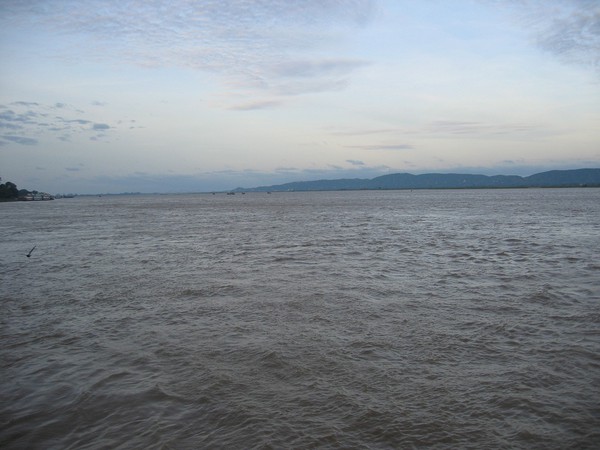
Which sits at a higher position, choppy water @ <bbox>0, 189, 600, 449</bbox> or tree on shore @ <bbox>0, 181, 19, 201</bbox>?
tree on shore @ <bbox>0, 181, 19, 201</bbox>

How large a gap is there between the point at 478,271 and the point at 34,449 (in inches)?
694

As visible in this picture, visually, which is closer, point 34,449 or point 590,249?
point 34,449

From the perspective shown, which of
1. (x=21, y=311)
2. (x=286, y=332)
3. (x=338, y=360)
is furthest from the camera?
(x=21, y=311)

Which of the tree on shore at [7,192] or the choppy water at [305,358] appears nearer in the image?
the choppy water at [305,358]

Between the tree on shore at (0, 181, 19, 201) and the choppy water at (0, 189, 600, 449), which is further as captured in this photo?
the tree on shore at (0, 181, 19, 201)

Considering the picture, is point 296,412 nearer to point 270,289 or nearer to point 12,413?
point 12,413

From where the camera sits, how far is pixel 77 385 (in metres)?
8.66

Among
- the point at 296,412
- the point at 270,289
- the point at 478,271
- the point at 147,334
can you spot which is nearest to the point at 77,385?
the point at 147,334

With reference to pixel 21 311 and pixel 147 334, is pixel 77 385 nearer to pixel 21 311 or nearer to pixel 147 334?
pixel 147 334

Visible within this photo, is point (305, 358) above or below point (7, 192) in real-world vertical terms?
below

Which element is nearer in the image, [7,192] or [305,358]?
[305,358]

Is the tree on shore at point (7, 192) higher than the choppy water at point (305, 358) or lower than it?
higher

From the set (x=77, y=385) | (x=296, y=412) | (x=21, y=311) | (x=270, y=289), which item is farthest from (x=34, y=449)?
(x=270, y=289)

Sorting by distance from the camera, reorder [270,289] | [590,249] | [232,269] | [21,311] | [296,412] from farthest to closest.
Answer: [590,249], [232,269], [270,289], [21,311], [296,412]
